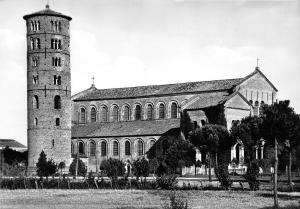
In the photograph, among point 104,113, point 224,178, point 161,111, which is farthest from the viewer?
point 104,113

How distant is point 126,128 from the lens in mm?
88438

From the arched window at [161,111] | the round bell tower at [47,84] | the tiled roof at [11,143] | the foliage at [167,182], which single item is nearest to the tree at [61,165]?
the round bell tower at [47,84]

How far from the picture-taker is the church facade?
8000cm

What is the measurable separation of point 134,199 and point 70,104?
50.6 metres

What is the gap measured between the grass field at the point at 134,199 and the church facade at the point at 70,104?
36804 millimetres

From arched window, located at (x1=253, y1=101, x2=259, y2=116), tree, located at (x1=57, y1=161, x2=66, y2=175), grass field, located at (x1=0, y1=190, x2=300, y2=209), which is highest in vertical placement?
arched window, located at (x1=253, y1=101, x2=259, y2=116)

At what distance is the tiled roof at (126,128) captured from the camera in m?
83.7

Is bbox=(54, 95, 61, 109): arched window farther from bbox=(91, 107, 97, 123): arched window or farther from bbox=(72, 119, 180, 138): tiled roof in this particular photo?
bbox=(91, 107, 97, 123): arched window

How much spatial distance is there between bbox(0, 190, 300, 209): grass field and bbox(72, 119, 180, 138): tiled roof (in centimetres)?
4175

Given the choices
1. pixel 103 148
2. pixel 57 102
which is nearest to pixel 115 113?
pixel 103 148

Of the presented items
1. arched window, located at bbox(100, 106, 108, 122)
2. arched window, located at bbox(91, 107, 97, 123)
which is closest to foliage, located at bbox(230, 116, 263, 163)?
arched window, located at bbox(100, 106, 108, 122)

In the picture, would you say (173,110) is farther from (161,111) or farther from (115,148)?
(115,148)

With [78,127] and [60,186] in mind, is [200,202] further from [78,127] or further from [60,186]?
[78,127]

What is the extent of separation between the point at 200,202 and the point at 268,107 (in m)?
6.63
